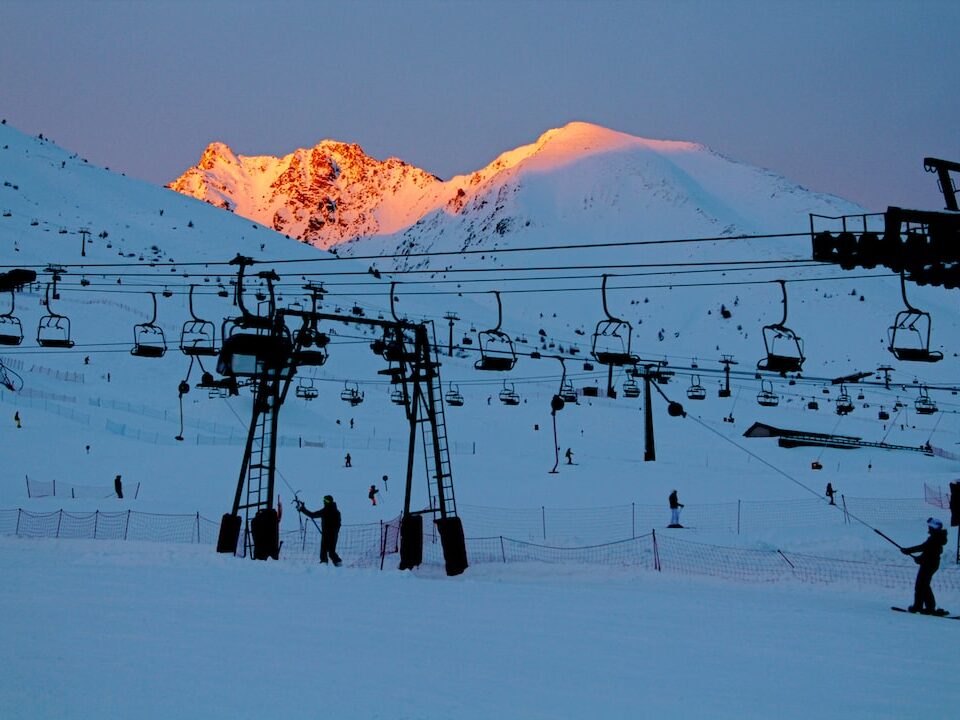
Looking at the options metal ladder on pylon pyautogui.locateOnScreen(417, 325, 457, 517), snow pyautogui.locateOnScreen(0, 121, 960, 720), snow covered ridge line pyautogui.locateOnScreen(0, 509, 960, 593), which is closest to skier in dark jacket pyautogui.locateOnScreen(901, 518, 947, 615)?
snow pyautogui.locateOnScreen(0, 121, 960, 720)

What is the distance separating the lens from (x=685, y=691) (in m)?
9.45

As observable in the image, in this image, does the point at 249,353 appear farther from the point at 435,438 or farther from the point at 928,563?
the point at 928,563

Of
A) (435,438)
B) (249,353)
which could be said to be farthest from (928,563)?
(249,353)

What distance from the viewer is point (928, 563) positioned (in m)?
14.7

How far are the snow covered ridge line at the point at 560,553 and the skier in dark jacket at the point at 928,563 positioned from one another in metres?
3.84

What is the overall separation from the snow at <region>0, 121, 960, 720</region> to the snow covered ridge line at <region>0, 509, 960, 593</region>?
2.17ft

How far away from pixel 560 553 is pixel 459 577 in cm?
585

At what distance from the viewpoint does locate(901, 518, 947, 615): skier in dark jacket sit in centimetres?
1458

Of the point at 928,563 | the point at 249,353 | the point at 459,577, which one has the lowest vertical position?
the point at 459,577

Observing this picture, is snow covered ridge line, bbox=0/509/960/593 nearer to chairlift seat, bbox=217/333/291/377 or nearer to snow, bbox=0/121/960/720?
snow, bbox=0/121/960/720

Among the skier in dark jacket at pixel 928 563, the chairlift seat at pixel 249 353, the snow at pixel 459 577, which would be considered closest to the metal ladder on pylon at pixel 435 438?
the snow at pixel 459 577

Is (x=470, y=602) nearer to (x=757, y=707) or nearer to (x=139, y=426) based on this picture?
(x=757, y=707)

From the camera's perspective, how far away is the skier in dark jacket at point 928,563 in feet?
47.8

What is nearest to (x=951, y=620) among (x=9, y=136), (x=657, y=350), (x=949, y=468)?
(x=949, y=468)
